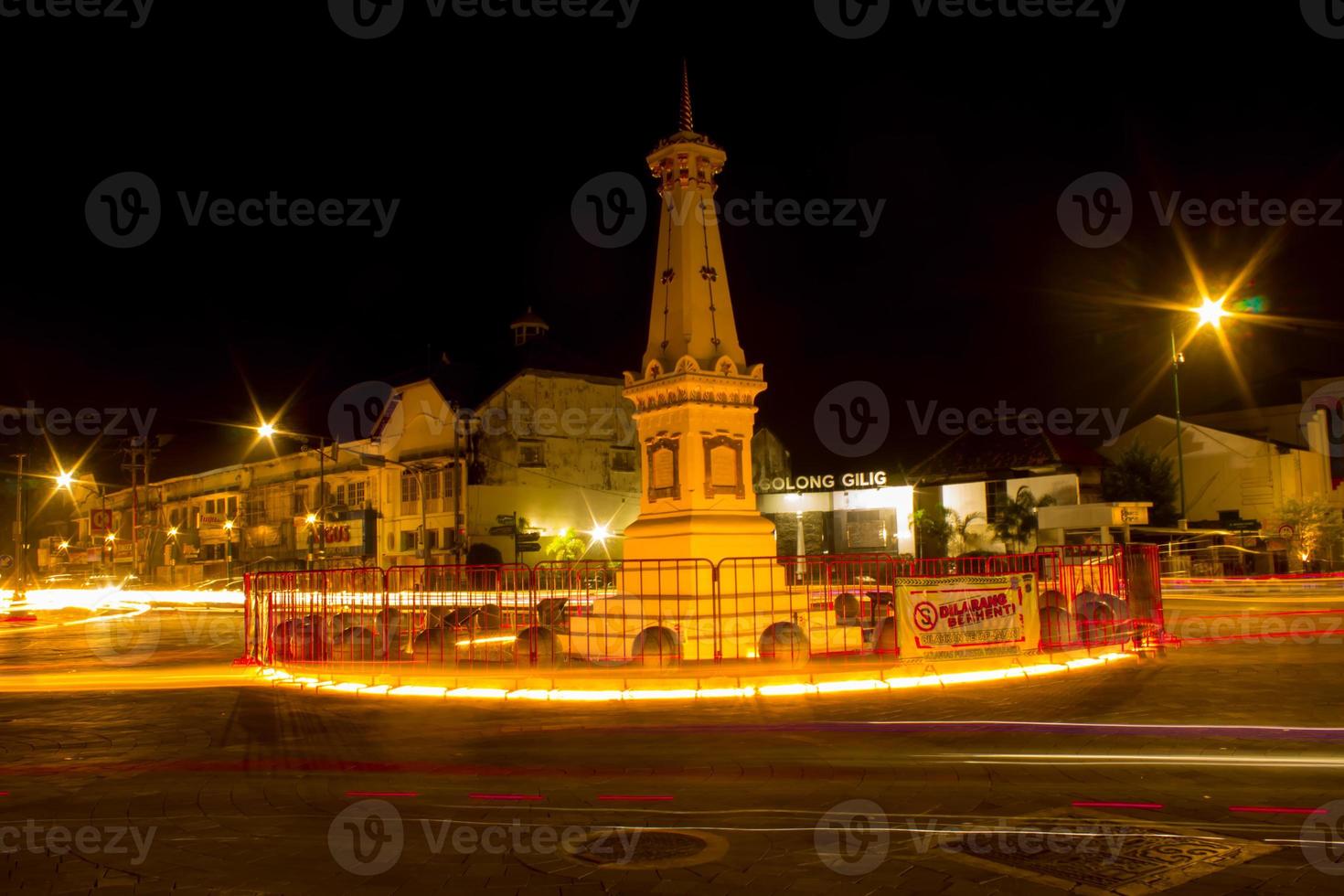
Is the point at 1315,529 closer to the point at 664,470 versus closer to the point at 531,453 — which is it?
the point at 531,453

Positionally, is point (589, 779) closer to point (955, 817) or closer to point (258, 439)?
point (955, 817)

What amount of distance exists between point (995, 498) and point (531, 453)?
22519mm

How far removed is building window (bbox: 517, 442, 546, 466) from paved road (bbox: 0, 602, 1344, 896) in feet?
114

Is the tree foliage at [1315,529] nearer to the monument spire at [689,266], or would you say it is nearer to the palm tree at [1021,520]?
the palm tree at [1021,520]

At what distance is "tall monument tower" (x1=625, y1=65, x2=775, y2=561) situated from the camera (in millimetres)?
17672

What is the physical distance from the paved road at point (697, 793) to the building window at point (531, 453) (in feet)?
114

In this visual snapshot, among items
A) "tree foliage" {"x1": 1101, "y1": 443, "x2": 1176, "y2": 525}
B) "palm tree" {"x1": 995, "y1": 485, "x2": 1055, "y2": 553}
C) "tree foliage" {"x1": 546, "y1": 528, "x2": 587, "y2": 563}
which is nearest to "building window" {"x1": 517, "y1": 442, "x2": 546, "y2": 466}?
"tree foliage" {"x1": 546, "y1": 528, "x2": 587, "y2": 563}

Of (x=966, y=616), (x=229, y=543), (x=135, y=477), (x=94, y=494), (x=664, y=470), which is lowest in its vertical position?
(x=966, y=616)

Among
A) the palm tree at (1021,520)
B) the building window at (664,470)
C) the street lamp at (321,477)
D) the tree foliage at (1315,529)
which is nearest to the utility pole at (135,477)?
the street lamp at (321,477)

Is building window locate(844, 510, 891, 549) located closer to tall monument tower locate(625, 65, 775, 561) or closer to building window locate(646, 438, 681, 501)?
tall monument tower locate(625, 65, 775, 561)

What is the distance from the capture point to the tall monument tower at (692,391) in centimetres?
1767

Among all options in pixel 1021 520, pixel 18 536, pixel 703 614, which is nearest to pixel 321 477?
pixel 18 536

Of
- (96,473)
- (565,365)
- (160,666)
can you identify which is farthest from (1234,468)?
(96,473)

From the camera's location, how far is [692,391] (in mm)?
17719
